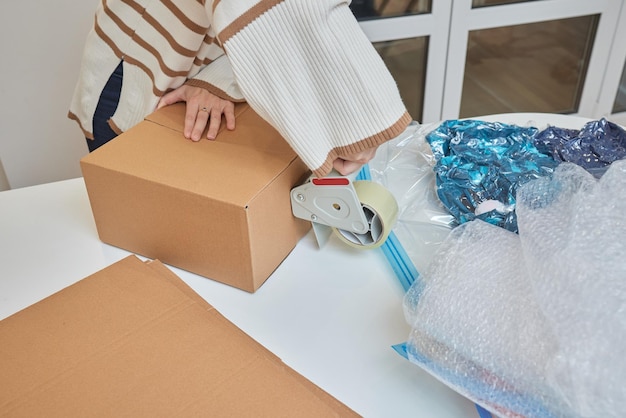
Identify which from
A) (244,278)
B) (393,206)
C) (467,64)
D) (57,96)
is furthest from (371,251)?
(467,64)

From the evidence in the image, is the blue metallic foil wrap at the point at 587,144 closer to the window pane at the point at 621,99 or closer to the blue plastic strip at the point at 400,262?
the blue plastic strip at the point at 400,262

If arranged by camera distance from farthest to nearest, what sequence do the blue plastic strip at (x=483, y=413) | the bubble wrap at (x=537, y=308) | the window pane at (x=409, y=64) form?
the window pane at (x=409, y=64)
the blue plastic strip at (x=483, y=413)
the bubble wrap at (x=537, y=308)

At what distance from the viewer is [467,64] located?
225 centimetres

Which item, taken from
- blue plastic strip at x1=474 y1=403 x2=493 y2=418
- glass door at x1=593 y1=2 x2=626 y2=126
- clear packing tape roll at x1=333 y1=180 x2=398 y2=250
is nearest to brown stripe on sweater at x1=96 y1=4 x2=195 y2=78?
clear packing tape roll at x1=333 y1=180 x2=398 y2=250

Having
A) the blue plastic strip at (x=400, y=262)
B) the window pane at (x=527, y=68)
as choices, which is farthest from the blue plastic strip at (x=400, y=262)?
the window pane at (x=527, y=68)

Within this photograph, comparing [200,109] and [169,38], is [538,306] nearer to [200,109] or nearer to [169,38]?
[200,109]

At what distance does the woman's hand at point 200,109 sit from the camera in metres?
0.90

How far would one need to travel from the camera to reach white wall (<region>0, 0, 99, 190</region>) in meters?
1.54

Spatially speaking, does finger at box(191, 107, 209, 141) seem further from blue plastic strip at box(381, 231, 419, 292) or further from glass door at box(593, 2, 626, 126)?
glass door at box(593, 2, 626, 126)

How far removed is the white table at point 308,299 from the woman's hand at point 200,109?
213mm

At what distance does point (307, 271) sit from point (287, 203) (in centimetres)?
10

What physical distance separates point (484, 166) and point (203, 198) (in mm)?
415

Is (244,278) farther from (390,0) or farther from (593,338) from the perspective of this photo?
(390,0)

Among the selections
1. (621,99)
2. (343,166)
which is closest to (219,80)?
(343,166)
